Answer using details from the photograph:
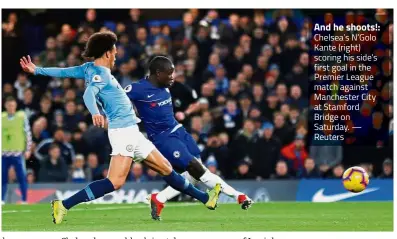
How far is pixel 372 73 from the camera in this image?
61.1 feet

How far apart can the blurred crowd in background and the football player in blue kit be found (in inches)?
150

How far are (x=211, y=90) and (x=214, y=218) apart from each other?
7690 mm

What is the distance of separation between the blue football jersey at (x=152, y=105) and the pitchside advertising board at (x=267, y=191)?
5075 mm

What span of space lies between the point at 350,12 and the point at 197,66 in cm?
317

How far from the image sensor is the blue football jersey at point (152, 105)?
12.8 metres

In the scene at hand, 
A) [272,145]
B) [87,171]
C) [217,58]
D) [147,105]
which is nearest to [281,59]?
[217,58]

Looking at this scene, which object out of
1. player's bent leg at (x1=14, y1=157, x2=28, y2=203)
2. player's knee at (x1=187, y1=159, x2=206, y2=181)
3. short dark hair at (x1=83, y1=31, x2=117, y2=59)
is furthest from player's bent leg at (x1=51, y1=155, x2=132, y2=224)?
player's bent leg at (x1=14, y1=157, x2=28, y2=203)

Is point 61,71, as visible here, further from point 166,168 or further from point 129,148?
point 166,168

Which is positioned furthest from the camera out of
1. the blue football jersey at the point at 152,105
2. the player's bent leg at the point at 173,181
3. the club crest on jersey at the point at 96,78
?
the blue football jersey at the point at 152,105

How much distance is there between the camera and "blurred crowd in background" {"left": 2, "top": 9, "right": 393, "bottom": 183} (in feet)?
63.0

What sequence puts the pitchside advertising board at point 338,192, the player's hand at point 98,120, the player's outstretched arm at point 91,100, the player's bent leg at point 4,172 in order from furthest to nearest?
the pitchside advertising board at point 338,192 < the player's bent leg at point 4,172 < the player's outstretched arm at point 91,100 < the player's hand at point 98,120

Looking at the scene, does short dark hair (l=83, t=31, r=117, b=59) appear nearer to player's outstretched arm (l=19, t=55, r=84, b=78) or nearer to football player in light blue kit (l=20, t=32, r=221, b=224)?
football player in light blue kit (l=20, t=32, r=221, b=224)

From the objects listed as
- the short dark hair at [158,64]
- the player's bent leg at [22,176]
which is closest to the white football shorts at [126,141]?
the short dark hair at [158,64]

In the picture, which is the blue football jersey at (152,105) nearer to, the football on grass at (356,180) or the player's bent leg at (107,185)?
the player's bent leg at (107,185)
